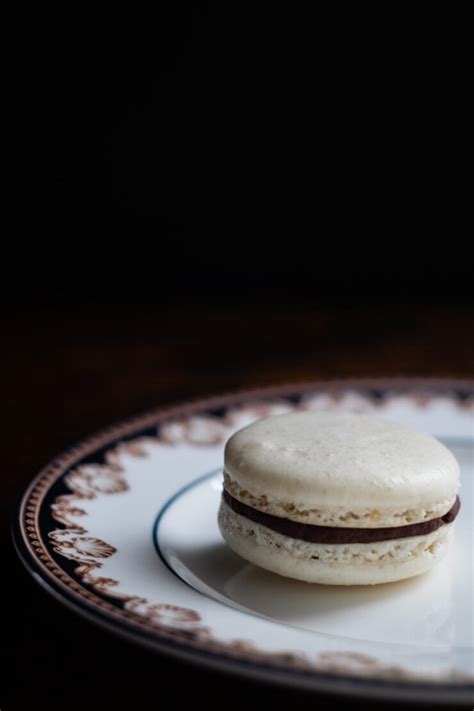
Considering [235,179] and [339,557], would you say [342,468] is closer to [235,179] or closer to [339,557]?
[339,557]

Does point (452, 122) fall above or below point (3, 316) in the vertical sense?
above

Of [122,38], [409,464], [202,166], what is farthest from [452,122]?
[409,464]

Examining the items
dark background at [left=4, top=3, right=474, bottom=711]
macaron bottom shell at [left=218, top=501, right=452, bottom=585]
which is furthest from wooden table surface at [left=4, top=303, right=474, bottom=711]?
macaron bottom shell at [left=218, top=501, right=452, bottom=585]

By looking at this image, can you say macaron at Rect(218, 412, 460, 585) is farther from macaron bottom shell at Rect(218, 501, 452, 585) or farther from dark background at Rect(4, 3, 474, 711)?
dark background at Rect(4, 3, 474, 711)

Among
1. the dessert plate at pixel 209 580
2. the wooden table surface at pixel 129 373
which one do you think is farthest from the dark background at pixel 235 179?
the dessert plate at pixel 209 580

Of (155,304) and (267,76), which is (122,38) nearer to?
(267,76)

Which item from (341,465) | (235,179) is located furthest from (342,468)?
(235,179)
